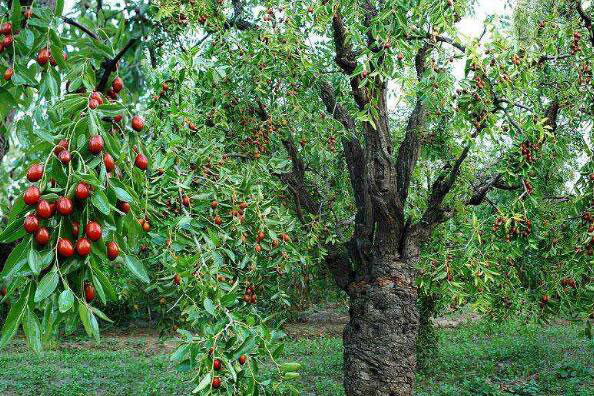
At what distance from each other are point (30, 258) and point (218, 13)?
391 centimetres

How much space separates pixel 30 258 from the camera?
1.32 metres

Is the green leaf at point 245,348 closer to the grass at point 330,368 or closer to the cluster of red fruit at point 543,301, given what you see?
the cluster of red fruit at point 543,301

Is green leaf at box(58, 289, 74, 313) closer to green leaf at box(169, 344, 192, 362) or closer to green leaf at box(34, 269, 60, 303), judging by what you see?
green leaf at box(34, 269, 60, 303)

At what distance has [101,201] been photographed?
4.51ft

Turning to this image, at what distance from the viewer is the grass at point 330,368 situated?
8.13m

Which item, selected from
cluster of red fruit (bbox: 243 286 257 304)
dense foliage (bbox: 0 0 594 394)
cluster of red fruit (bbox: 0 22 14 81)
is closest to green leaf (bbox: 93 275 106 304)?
dense foliage (bbox: 0 0 594 394)

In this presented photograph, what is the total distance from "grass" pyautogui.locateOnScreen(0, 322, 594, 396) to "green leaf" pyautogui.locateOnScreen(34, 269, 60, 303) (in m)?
6.12

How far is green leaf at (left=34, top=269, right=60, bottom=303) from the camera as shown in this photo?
1.30m

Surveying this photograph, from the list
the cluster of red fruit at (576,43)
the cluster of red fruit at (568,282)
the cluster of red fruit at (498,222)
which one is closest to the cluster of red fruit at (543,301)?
the cluster of red fruit at (568,282)

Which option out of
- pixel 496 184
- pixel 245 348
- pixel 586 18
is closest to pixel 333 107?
pixel 496 184

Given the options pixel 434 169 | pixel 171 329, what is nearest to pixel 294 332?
pixel 434 169

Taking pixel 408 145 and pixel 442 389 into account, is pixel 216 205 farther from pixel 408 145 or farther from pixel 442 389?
pixel 442 389

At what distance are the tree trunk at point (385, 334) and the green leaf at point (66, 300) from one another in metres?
4.49

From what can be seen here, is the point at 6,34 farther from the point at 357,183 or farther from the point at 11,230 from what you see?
the point at 357,183
